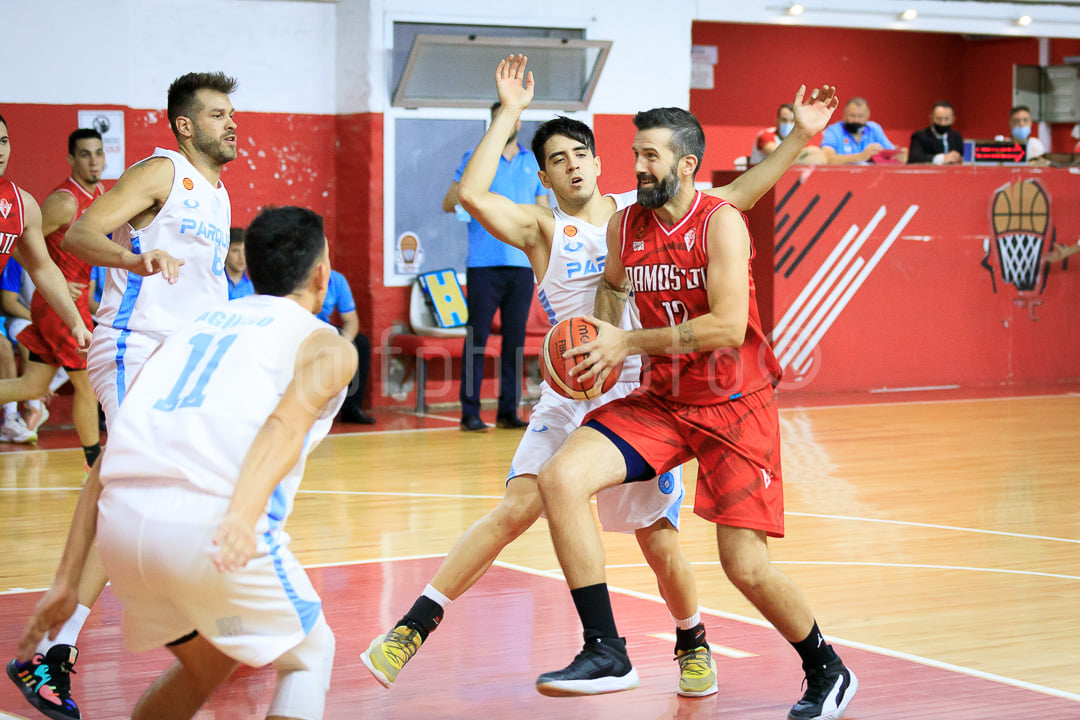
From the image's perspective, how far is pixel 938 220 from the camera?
12.8 metres

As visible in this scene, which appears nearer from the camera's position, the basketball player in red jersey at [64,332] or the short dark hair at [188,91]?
the short dark hair at [188,91]

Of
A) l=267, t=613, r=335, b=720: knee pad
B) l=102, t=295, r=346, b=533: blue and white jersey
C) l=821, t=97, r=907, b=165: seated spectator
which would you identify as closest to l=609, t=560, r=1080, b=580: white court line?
l=267, t=613, r=335, b=720: knee pad

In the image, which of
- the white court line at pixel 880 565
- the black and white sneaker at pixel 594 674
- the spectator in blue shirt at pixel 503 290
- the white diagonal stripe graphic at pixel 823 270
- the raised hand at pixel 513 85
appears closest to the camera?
the black and white sneaker at pixel 594 674

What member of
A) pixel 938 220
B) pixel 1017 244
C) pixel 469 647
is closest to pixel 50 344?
pixel 469 647

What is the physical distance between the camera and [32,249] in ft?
18.7

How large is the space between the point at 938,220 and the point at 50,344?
7967 mm

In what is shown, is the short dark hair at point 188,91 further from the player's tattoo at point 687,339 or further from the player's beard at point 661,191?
the player's tattoo at point 687,339

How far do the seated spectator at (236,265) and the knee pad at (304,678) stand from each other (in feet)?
18.7

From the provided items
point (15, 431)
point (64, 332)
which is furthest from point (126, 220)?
point (15, 431)

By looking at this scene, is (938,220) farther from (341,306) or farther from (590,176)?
(590,176)

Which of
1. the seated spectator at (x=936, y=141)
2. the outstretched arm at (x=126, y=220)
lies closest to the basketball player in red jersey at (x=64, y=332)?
the outstretched arm at (x=126, y=220)

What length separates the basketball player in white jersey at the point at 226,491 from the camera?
114 inches

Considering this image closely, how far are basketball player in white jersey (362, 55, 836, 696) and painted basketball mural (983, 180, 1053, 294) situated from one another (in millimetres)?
8675

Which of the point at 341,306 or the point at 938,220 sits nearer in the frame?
the point at 341,306
